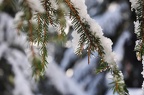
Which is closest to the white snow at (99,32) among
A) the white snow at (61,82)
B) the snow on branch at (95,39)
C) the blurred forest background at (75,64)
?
the snow on branch at (95,39)

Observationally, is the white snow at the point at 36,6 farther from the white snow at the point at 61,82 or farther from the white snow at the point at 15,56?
the white snow at the point at 61,82

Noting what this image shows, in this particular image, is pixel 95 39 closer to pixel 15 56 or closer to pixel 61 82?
pixel 15 56

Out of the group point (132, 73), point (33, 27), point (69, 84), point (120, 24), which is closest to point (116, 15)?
point (120, 24)

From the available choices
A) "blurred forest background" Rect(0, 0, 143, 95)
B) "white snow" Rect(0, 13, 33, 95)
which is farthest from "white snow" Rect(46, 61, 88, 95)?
"white snow" Rect(0, 13, 33, 95)

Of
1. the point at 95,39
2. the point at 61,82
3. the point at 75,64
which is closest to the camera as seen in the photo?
the point at 95,39

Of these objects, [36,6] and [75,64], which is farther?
[75,64]

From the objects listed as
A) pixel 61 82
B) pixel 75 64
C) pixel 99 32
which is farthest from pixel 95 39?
pixel 75 64

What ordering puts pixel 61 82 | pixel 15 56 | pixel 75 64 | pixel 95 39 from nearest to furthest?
pixel 95 39, pixel 15 56, pixel 61 82, pixel 75 64

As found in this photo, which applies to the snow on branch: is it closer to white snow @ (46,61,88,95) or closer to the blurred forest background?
the blurred forest background

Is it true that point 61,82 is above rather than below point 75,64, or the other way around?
below
